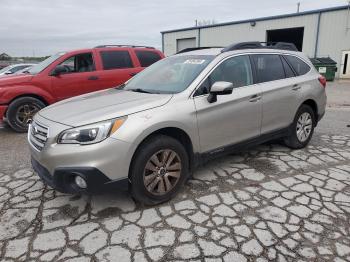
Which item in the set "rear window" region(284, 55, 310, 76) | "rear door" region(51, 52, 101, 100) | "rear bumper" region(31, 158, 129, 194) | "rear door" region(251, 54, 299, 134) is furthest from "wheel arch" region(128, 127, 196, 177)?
"rear door" region(51, 52, 101, 100)

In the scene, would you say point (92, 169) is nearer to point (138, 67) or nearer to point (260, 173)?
A: point (260, 173)

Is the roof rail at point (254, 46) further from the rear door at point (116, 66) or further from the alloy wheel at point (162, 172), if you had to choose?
the rear door at point (116, 66)

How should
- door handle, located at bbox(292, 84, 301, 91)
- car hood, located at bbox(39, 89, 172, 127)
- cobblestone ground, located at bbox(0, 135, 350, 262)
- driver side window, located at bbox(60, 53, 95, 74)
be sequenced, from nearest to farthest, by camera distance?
cobblestone ground, located at bbox(0, 135, 350, 262)
car hood, located at bbox(39, 89, 172, 127)
door handle, located at bbox(292, 84, 301, 91)
driver side window, located at bbox(60, 53, 95, 74)

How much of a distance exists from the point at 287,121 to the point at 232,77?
4.54ft

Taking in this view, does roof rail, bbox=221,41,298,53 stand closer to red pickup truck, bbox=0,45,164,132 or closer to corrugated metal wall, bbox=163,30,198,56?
red pickup truck, bbox=0,45,164,132

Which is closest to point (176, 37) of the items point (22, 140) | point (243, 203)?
point (22, 140)

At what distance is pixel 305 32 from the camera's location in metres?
21.6

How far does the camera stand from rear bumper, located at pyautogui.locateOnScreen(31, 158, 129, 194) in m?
2.92

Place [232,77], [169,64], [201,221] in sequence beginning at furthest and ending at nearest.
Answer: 1. [169,64]
2. [232,77]
3. [201,221]

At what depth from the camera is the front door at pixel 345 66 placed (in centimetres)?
2028

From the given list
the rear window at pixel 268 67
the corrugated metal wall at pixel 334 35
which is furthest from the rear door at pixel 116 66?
the corrugated metal wall at pixel 334 35

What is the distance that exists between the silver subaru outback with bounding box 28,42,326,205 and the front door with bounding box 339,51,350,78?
17971 millimetres

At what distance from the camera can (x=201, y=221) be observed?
3164 millimetres

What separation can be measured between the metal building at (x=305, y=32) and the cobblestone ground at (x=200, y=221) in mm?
19106
